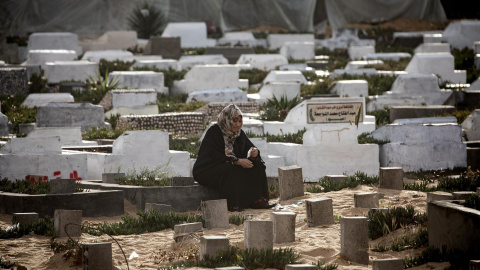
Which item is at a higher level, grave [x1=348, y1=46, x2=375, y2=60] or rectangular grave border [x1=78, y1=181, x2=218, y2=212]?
grave [x1=348, y1=46, x2=375, y2=60]

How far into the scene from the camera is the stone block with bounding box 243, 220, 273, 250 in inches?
272

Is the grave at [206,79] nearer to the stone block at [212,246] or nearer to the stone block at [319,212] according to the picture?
the stone block at [319,212]

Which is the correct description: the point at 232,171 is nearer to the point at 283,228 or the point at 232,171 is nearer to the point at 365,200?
the point at 365,200

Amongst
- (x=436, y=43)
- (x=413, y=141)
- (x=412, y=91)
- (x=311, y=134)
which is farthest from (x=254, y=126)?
(x=436, y=43)

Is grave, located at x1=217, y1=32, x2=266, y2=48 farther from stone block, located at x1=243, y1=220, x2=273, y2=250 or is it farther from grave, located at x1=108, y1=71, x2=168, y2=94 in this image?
stone block, located at x1=243, y1=220, x2=273, y2=250

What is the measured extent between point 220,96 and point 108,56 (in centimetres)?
690

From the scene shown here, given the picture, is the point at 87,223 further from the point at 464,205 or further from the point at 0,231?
the point at 464,205

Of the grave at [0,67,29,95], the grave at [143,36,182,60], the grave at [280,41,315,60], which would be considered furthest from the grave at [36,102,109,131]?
the grave at [280,41,315,60]

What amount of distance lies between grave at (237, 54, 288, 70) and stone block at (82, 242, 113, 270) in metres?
17.8

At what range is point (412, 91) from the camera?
1897 cm

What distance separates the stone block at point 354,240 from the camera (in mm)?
6980


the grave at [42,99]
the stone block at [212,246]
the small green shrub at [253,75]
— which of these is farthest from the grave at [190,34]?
the stone block at [212,246]

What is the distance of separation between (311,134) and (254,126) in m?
1.92

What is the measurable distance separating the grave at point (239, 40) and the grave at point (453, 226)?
69.9ft
